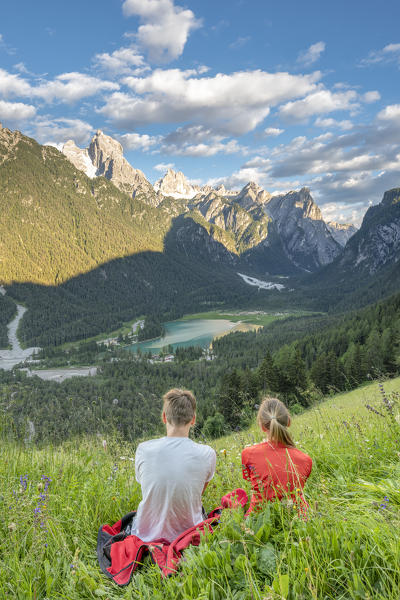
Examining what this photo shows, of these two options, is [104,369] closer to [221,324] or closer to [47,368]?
[47,368]

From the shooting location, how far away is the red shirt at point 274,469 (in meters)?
2.90

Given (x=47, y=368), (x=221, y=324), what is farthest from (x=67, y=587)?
(x=221, y=324)

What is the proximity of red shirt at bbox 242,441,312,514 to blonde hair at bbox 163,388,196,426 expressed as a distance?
68cm

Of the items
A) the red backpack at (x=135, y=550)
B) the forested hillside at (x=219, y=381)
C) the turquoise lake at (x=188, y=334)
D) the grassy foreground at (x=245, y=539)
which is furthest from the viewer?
the turquoise lake at (x=188, y=334)

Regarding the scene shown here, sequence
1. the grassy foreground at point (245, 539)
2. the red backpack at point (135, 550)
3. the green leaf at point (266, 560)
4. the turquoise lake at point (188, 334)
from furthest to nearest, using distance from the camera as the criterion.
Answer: the turquoise lake at point (188, 334), the red backpack at point (135, 550), the green leaf at point (266, 560), the grassy foreground at point (245, 539)

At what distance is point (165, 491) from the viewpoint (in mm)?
2951

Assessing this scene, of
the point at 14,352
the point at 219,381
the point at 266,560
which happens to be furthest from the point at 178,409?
the point at 14,352

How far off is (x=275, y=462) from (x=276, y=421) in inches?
14.5

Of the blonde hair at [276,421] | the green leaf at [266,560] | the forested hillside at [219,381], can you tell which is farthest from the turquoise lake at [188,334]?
the green leaf at [266,560]

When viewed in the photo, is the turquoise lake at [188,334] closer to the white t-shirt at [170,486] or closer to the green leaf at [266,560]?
the white t-shirt at [170,486]

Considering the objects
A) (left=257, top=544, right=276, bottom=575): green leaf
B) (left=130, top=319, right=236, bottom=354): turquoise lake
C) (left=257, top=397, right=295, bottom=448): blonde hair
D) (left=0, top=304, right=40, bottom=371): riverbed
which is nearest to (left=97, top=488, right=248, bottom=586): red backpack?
(left=257, top=544, right=276, bottom=575): green leaf

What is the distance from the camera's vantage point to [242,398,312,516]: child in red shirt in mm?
2914

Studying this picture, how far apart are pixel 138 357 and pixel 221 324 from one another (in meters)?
71.9

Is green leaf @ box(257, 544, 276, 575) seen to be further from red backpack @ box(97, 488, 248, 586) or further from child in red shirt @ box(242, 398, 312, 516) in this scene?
child in red shirt @ box(242, 398, 312, 516)
